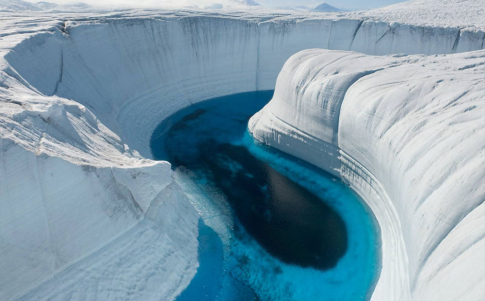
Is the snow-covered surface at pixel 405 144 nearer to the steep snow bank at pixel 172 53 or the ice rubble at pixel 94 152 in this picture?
the ice rubble at pixel 94 152

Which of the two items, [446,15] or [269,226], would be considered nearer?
[269,226]

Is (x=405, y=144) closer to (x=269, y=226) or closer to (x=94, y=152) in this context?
(x=269, y=226)

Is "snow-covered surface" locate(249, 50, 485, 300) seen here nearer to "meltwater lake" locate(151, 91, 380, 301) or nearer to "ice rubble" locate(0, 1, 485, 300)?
"ice rubble" locate(0, 1, 485, 300)

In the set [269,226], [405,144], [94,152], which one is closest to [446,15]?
[405,144]

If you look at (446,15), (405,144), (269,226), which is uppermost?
(446,15)

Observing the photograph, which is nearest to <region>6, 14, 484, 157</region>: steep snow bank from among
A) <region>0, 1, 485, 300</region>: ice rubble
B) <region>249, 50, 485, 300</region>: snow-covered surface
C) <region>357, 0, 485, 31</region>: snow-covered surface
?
<region>0, 1, 485, 300</region>: ice rubble

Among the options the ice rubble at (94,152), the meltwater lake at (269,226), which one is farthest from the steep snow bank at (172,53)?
the meltwater lake at (269,226)

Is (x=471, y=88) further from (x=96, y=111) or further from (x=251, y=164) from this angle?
(x=96, y=111)
